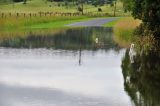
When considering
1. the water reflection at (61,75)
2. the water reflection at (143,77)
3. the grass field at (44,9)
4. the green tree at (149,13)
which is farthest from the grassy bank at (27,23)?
the grass field at (44,9)

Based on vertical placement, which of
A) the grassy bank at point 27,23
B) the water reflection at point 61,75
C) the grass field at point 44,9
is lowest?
the grass field at point 44,9

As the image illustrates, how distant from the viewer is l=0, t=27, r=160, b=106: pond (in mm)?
18141

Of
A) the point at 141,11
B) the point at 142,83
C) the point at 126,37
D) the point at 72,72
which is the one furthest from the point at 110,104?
the point at 126,37

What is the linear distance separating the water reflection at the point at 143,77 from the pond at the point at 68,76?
4 cm

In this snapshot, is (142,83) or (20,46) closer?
(142,83)

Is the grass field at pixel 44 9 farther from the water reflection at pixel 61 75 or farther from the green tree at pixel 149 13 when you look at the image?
the green tree at pixel 149 13

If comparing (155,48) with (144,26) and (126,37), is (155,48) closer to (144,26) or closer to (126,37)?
(144,26)

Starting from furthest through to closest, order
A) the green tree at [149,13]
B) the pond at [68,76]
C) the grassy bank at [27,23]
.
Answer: the grassy bank at [27,23] < the green tree at [149,13] < the pond at [68,76]

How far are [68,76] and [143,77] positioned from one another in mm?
3406

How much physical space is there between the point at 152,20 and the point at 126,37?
39.9 feet

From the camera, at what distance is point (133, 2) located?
121 feet

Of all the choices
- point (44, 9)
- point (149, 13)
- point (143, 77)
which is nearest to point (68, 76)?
point (143, 77)

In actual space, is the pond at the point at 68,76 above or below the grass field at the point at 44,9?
above

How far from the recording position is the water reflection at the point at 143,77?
18375 mm
